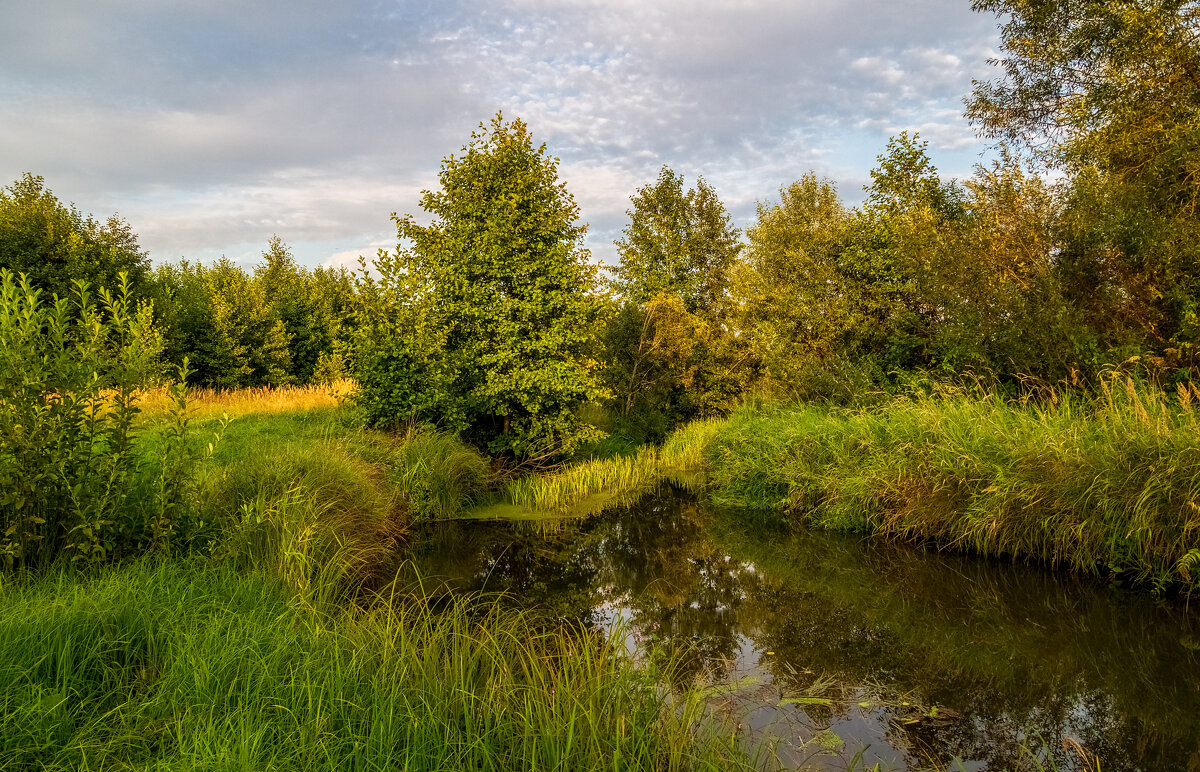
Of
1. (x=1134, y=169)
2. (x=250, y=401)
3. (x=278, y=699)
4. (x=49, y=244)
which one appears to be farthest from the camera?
(x=49, y=244)

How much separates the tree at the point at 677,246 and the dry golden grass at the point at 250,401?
1534cm

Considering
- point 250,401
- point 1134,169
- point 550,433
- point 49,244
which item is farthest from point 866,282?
point 49,244

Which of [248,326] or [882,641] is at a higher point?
[248,326]

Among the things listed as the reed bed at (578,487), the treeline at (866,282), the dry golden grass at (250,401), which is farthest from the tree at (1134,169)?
the dry golden grass at (250,401)

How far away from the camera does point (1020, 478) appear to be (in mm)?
7582

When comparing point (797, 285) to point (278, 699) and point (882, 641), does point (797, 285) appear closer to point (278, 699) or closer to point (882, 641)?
point (882, 641)

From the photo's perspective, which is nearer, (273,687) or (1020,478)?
(273,687)

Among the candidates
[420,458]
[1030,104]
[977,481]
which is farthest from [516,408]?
[1030,104]

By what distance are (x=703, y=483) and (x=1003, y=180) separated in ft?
31.2

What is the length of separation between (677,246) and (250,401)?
19770 millimetres

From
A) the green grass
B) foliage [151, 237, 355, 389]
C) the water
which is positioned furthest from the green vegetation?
foliage [151, 237, 355, 389]

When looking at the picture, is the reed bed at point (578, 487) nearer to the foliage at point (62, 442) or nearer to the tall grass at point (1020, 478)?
the tall grass at point (1020, 478)

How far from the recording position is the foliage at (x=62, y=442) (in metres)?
4.46

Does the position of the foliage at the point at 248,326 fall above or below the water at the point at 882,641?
above
